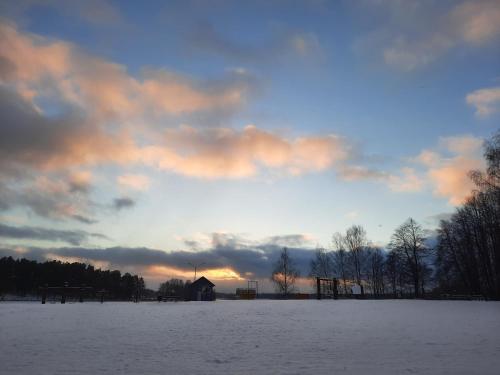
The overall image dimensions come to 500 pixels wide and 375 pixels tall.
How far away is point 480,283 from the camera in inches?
2491

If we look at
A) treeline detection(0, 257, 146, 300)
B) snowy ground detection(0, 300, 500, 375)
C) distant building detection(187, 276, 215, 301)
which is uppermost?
treeline detection(0, 257, 146, 300)

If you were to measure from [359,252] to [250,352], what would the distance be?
8526cm

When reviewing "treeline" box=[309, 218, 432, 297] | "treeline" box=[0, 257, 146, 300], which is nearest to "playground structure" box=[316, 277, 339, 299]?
"treeline" box=[309, 218, 432, 297]

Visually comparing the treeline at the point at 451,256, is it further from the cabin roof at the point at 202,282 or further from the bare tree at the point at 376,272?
the cabin roof at the point at 202,282

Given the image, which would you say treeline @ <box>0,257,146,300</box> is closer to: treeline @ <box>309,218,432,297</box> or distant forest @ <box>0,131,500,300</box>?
distant forest @ <box>0,131,500,300</box>

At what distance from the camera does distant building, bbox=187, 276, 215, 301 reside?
8125 centimetres

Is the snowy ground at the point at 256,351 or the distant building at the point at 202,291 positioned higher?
the distant building at the point at 202,291

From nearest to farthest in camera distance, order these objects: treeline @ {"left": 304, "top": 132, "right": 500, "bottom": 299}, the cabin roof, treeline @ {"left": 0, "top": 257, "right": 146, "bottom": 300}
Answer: treeline @ {"left": 304, "top": 132, "right": 500, "bottom": 299}
the cabin roof
treeline @ {"left": 0, "top": 257, "right": 146, "bottom": 300}

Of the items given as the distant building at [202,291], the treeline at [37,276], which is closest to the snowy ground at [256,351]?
the distant building at [202,291]

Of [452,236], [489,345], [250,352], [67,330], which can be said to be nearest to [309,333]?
[250,352]

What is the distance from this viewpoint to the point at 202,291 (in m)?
82.9

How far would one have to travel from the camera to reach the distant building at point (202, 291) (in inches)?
3199

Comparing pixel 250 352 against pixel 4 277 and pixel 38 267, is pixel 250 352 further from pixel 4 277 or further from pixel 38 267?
pixel 38 267

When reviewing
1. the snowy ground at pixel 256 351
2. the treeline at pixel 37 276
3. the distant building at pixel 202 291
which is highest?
the treeline at pixel 37 276
